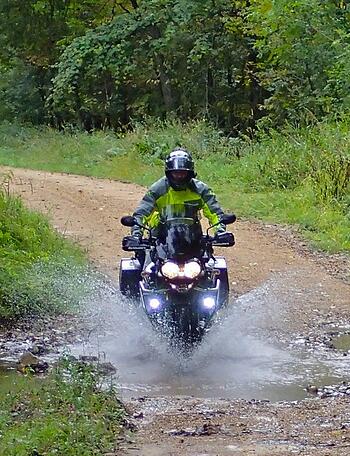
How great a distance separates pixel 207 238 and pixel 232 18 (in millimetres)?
19554

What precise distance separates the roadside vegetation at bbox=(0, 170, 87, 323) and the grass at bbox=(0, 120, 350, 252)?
3.80 metres

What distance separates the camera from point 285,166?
16.7 m

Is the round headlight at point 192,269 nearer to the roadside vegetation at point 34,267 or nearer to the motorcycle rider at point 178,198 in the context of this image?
the motorcycle rider at point 178,198

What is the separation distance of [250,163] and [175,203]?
11040 millimetres

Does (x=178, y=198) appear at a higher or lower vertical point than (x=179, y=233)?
higher

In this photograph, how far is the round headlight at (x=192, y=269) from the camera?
6793mm

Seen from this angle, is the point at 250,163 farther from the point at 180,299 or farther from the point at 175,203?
the point at 180,299

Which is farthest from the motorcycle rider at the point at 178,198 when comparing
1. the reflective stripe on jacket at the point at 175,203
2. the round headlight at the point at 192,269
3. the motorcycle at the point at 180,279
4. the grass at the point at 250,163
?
the grass at the point at 250,163

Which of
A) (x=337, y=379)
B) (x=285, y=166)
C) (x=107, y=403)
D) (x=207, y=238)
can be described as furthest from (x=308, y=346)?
(x=285, y=166)

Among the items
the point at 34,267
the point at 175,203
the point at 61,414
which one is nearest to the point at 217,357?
the point at 175,203

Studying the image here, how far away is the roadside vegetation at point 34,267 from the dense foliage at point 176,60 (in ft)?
28.7

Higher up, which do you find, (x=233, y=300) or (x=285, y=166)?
(x=285, y=166)

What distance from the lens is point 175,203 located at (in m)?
7.30

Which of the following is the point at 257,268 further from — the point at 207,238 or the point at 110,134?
the point at 110,134
